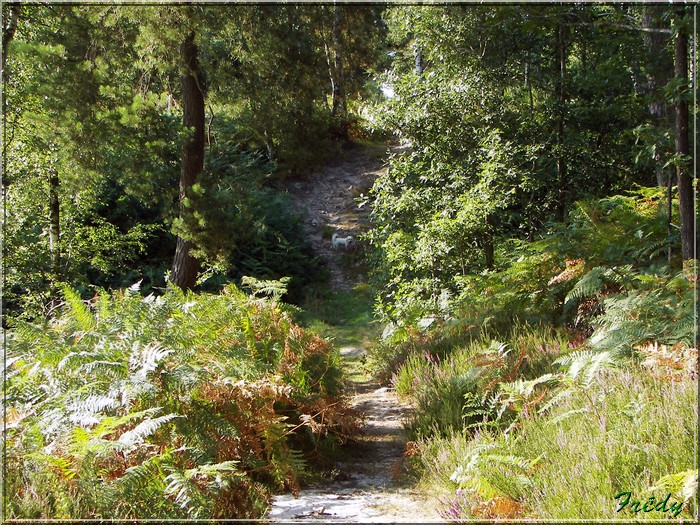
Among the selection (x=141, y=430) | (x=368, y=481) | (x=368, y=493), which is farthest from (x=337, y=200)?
(x=141, y=430)

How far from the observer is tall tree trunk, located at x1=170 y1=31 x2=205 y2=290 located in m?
9.96

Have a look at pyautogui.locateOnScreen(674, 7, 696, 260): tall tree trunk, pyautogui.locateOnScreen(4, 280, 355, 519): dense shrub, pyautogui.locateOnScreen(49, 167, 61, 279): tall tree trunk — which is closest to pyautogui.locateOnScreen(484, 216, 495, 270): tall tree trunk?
pyautogui.locateOnScreen(674, 7, 696, 260): tall tree trunk

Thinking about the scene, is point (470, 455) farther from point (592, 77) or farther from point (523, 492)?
point (592, 77)

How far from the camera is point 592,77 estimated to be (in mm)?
10000

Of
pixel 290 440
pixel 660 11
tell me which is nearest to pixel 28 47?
pixel 290 440

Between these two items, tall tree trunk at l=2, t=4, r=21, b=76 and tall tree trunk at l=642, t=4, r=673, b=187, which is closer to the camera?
tall tree trunk at l=642, t=4, r=673, b=187

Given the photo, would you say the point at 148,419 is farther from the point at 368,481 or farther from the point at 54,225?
the point at 54,225

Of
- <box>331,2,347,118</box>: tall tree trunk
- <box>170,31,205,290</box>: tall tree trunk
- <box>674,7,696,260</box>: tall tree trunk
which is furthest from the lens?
<box>331,2,347,118</box>: tall tree trunk

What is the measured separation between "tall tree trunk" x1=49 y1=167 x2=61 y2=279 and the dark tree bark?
9.23 meters

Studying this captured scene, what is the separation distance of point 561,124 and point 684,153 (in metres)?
5.31

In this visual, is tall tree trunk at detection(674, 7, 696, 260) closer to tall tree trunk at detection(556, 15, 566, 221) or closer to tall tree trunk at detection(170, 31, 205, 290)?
tall tree trunk at detection(556, 15, 566, 221)

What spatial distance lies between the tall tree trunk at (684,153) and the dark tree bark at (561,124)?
453cm

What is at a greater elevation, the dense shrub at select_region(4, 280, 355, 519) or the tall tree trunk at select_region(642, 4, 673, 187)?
the tall tree trunk at select_region(642, 4, 673, 187)

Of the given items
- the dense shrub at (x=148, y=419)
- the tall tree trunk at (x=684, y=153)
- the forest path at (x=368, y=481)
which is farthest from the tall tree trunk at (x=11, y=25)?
the tall tree trunk at (x=684, y=153)
